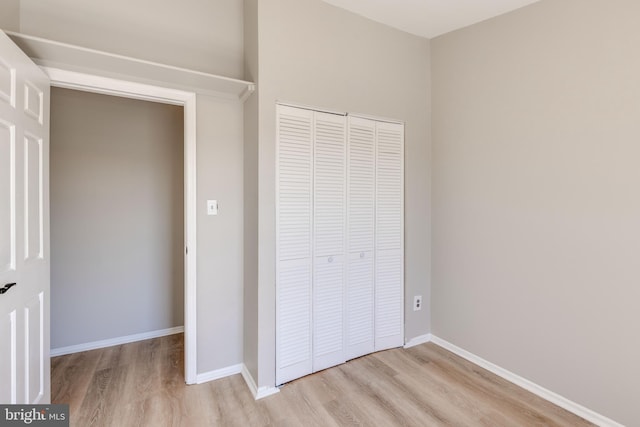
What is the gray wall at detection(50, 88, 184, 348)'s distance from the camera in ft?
8.94

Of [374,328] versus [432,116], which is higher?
[432,116]

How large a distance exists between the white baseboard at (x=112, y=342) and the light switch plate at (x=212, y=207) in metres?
1.63

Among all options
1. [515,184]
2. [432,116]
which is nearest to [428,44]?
[432,116]

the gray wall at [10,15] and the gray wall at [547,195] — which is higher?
the gray wall at [10,15]

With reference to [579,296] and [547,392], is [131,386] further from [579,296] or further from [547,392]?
[579,296]

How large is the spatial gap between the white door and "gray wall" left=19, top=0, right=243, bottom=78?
0.38 metres

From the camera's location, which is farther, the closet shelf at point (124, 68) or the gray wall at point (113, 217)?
the gray wall at point (113, 217)

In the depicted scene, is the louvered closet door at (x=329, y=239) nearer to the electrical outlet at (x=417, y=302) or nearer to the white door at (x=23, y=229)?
the electrical outlet at (x=417, y=302)

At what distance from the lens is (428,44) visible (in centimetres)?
289

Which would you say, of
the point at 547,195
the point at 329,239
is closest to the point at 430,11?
the point at 547,195

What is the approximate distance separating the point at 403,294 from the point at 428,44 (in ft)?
7.59
